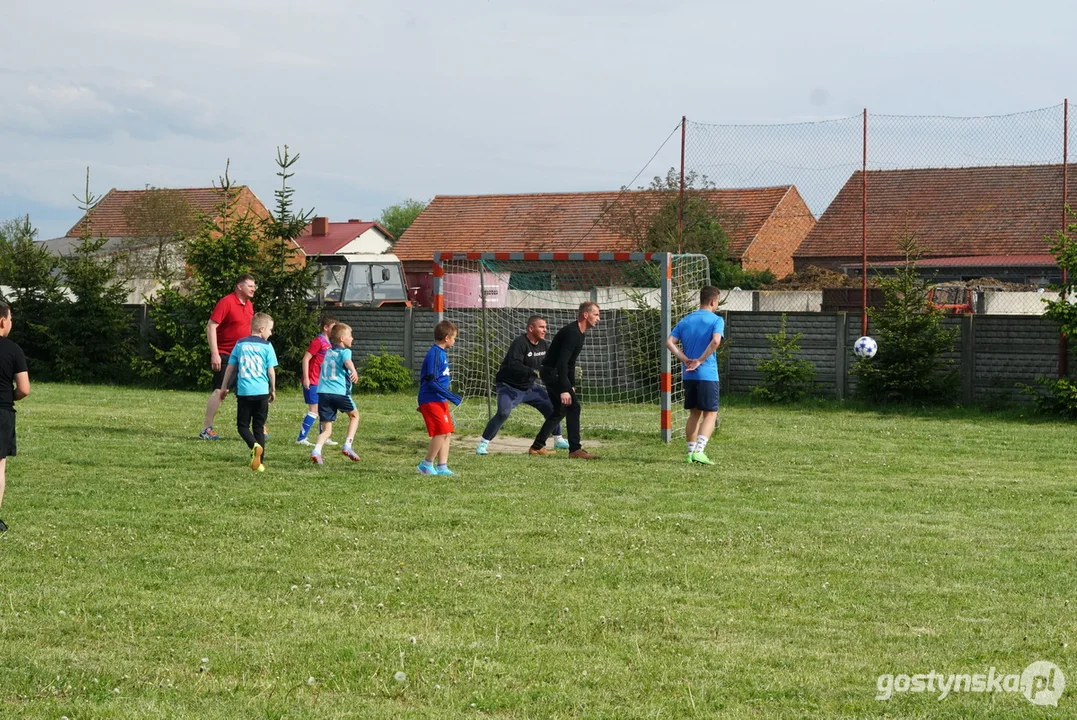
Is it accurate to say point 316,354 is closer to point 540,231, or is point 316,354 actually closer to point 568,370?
point 568,370

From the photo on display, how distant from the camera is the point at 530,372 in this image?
539 inches

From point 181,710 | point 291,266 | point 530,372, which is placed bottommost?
point 181,710

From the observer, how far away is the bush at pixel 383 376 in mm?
22125

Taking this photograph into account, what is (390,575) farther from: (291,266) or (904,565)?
(291,266)

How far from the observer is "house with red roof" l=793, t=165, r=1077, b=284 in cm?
2900

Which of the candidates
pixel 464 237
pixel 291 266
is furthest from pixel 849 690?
pixel 464 237

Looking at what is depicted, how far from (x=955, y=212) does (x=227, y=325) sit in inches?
1090

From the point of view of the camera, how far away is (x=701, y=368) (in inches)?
508

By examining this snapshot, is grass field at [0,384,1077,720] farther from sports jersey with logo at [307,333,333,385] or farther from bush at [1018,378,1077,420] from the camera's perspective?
bush at [1018,378,1077,420]

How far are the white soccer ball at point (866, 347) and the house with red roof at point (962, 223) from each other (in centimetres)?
724

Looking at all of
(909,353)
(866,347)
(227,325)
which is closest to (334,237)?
(866,347)

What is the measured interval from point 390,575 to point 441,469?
4.44 metres

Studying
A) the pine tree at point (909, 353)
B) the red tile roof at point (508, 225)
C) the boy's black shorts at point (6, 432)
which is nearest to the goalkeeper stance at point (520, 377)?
the boy's black shorts at point (6, 432)

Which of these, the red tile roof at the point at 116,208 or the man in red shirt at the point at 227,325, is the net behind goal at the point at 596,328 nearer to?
the man in red shirt at the point at 227,325
